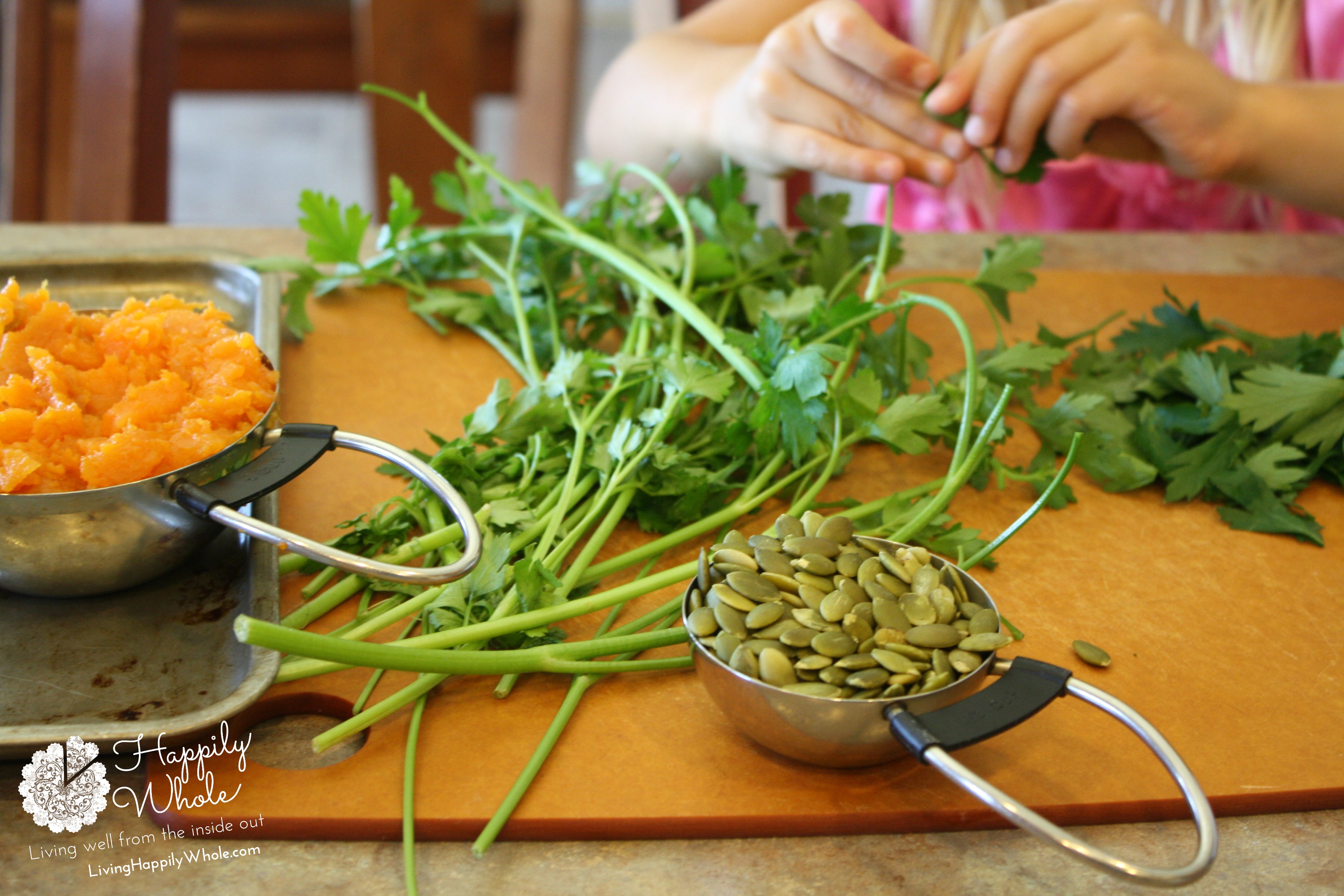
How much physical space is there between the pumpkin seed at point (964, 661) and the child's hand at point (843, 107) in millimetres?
751

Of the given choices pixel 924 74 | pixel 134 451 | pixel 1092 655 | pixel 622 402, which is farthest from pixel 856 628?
pixel 924 74

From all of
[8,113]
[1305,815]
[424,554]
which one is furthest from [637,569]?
[8,113]

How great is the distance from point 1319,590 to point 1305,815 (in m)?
0.31

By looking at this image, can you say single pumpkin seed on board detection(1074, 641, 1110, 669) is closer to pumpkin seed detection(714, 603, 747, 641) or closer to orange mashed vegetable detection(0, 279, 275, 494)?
pumpkin seed detection(714, 603, 747, 641)

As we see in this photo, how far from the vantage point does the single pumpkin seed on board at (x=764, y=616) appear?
0.75m

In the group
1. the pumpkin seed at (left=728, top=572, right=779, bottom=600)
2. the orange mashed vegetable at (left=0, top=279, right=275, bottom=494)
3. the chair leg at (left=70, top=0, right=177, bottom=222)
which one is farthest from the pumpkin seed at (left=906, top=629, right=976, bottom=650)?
the chair leg at (left=70, top=0, right=177, bottom=222)

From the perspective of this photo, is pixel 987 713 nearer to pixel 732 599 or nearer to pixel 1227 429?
pixel 732 599

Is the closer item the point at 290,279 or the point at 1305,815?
the point at 1305,815

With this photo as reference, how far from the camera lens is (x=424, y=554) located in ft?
3.14

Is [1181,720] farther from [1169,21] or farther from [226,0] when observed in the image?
[226,0]

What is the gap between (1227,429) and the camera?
1.14 m

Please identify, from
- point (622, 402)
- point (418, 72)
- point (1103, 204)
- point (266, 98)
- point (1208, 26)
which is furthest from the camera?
point (266, 98)

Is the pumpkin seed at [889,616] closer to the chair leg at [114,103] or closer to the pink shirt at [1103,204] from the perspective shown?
the pink shirt at [1103,204]

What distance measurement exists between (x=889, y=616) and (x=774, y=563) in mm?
95
